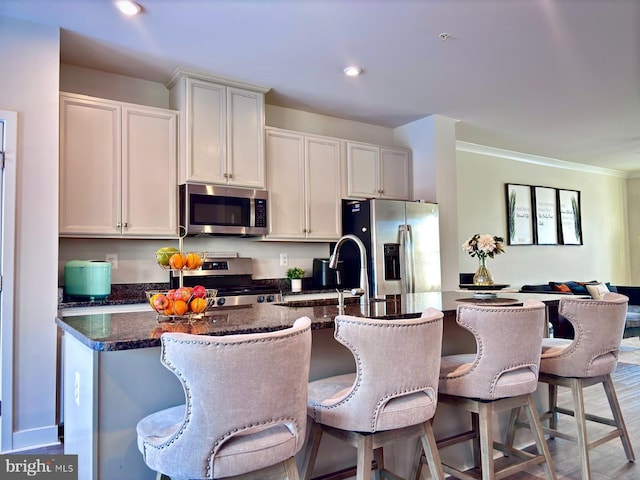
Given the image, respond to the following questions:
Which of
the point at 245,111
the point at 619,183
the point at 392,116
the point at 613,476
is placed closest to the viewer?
the point at 613,476

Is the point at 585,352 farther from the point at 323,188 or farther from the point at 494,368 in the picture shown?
the point at 323,188

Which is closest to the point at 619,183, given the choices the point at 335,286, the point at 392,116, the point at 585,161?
the point at 585,161

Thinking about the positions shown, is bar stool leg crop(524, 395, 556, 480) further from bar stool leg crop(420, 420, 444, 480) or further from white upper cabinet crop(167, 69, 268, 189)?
white upper cabinet crop(167, 69, 268, 189)

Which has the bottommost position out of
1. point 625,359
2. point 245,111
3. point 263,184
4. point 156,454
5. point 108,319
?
point 625,359

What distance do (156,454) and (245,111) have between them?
10.2ft

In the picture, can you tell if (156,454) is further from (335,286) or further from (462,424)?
(335,286)

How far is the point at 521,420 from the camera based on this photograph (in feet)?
8.64

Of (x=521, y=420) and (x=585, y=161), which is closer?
(x=521, y=420)

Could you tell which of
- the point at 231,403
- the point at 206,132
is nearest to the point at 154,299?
the point at 231,403

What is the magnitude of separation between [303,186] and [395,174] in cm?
115

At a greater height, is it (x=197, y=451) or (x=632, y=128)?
(x=632, y=128)

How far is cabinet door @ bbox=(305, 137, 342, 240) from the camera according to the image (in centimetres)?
430

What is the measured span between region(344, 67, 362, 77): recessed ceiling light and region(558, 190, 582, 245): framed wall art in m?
5.10

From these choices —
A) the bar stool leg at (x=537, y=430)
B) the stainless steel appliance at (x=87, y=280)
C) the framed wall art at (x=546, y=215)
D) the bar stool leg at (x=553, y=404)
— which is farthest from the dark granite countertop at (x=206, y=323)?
the framed wall art at (x=546, y=215)
